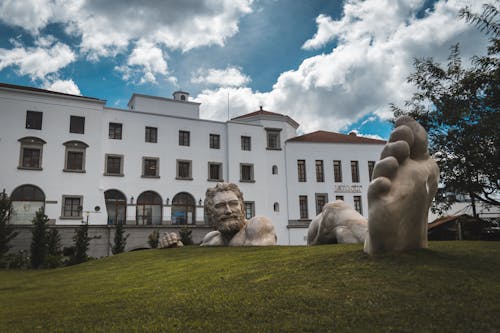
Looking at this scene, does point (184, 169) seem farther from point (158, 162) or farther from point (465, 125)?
point (465, 125)

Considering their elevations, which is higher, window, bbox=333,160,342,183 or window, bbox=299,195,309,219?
window, bbox=333,160,342,183

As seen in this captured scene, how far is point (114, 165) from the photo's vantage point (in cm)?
3181

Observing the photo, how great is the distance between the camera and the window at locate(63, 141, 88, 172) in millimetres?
30105

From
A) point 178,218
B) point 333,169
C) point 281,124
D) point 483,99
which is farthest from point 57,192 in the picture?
point 483,99

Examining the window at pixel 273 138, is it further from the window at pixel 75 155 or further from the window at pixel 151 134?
the window at pixel 75 155

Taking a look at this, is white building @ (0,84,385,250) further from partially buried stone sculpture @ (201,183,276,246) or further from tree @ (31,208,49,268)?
partially buried stone sculpture @ (201,183,276,246)

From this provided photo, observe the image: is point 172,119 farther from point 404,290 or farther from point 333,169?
point 404,290

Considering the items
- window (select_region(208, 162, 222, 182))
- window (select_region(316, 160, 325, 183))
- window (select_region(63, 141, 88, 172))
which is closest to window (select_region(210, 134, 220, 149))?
window (select_region(208, 162, 222, 182))

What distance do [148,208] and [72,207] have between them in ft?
17.8

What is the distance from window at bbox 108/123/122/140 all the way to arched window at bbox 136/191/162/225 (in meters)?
4.84

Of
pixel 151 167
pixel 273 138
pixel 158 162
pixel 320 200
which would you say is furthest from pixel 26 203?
pixel 320 200

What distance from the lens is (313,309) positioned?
414 cm

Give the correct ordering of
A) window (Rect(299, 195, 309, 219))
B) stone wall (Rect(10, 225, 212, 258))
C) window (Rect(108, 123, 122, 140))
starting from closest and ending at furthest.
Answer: stone wall (Rect(10, 225, 212, 258)) → window (Rect(108, 123, 122, 140)) → window (Rect(299, 195, 309, 219))

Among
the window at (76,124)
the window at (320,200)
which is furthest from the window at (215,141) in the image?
the window at (76,124)
